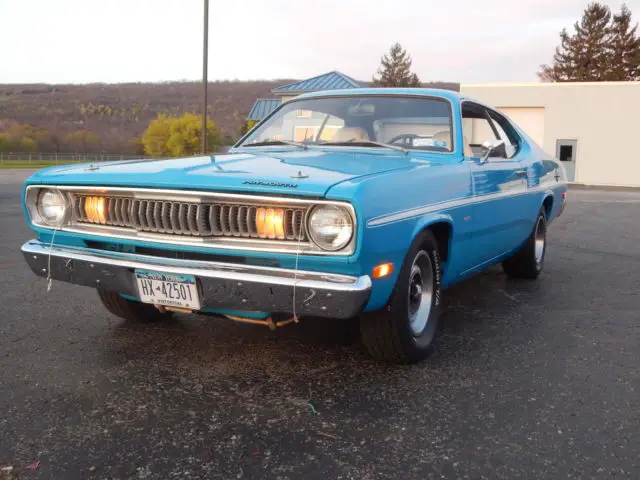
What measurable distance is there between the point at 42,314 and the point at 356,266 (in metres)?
2.65

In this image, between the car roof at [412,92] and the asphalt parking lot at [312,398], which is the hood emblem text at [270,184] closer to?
the asphalt parking lot at [312,398]

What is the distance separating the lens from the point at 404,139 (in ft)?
13.6

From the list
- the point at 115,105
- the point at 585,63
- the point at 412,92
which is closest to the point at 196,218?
the point at 412,92

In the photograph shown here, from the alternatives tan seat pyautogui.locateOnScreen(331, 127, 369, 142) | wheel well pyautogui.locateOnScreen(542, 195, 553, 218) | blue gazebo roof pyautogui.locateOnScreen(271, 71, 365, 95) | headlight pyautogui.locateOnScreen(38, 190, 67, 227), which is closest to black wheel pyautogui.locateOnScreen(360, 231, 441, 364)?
tan seat pyautogui.locateOnScreen(331, 127, 369, 142)

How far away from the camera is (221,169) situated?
3271 mm

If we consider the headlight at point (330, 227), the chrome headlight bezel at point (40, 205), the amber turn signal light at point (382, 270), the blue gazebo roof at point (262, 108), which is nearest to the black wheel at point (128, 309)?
the chrome headlight bezel at point (40, 205)

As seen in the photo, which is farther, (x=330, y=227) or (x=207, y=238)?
(x=207, y=238)

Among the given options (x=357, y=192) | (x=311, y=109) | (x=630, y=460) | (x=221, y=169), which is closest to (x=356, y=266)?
(x=357, y=192)

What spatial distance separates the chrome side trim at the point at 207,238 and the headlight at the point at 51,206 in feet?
0.27

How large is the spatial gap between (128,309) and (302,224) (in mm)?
1758

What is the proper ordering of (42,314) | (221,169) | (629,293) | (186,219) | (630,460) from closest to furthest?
1. (630,460)
2. (186,219)
3. (221,169)
4. (42,314)
5. (629,293)

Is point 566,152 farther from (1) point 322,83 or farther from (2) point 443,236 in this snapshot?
(2) point 443,236

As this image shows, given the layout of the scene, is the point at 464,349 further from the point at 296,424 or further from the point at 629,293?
the point at 629,293

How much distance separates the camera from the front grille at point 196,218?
115 inches
